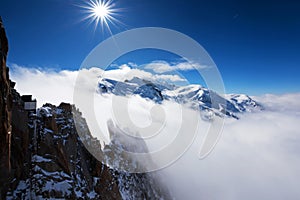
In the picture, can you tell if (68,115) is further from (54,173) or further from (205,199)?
(205,199)

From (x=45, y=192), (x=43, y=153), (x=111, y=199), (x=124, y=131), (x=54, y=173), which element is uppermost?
(x=124, y=131)

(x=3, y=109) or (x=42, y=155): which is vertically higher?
(x=3, y=109)

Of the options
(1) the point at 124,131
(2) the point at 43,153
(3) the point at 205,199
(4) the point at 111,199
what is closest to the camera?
(2) the point at 43,153

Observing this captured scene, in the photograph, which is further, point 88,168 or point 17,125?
point 88,168

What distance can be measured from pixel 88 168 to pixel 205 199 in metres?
134

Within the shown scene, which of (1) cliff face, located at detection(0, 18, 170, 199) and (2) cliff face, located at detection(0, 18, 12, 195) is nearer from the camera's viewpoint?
(2) cliff face, located at detection(0, 18, 12, 195)

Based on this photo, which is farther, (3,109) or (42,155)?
(42,155)

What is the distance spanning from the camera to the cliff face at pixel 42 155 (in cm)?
2233

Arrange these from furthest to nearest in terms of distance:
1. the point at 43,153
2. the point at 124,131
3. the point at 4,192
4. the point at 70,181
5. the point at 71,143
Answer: the point at 124,131 → the point at 71,143 → the point at 70,181 → the point at 43,153 → the point at 4,192

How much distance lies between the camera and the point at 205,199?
151875 mm

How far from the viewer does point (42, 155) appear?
32.2 m

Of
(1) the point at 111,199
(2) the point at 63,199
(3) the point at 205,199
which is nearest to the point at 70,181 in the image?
(2) the point at 63,199

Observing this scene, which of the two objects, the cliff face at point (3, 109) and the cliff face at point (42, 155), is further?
the cliff face at point (42, 155)

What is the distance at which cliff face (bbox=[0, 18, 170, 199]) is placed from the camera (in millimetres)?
22328
